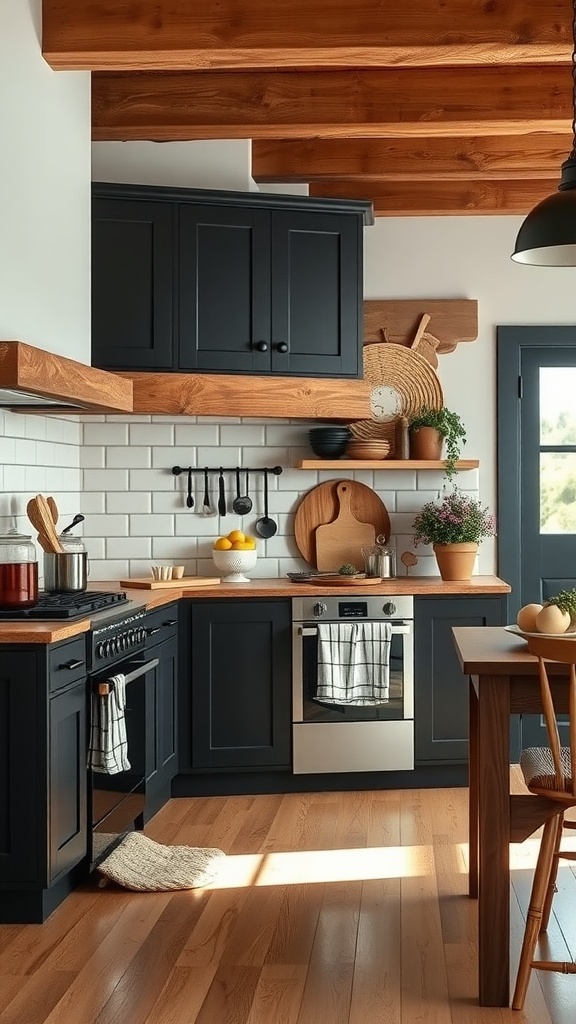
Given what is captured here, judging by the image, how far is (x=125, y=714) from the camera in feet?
14.3

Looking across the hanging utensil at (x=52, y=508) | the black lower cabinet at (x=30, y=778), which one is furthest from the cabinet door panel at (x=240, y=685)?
the black lower cabinet at (x=30, y=778)

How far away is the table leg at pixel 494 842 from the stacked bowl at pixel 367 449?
2759 millimetres

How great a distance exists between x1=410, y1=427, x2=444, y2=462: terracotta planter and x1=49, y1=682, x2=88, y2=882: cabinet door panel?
251 centimetres

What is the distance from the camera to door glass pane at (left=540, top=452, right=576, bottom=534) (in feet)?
20.3

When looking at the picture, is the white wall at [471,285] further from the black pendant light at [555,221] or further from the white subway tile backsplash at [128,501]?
the black pendant light at [555,221]

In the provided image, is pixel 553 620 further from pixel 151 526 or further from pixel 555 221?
pixel 151 526

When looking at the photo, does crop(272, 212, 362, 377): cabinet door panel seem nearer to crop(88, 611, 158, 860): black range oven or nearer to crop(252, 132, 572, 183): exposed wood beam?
crop(252, 132, 572, 183): exposed wood beam

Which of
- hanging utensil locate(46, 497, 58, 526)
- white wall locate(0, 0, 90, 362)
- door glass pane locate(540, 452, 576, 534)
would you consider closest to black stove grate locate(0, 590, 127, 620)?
hanging utensil locate(46, 497, 58, 526)

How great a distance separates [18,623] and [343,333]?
237 cm

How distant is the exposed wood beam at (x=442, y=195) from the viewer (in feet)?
19.5

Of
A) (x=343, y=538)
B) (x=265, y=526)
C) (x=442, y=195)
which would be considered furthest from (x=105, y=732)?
(x=442, y=195)

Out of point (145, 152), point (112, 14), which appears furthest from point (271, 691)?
point (112, 14)

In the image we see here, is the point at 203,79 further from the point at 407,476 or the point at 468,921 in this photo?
the point at 468,921

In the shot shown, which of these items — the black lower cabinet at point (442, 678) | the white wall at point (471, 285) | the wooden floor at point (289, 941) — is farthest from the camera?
the white wall at point (471, 285)
